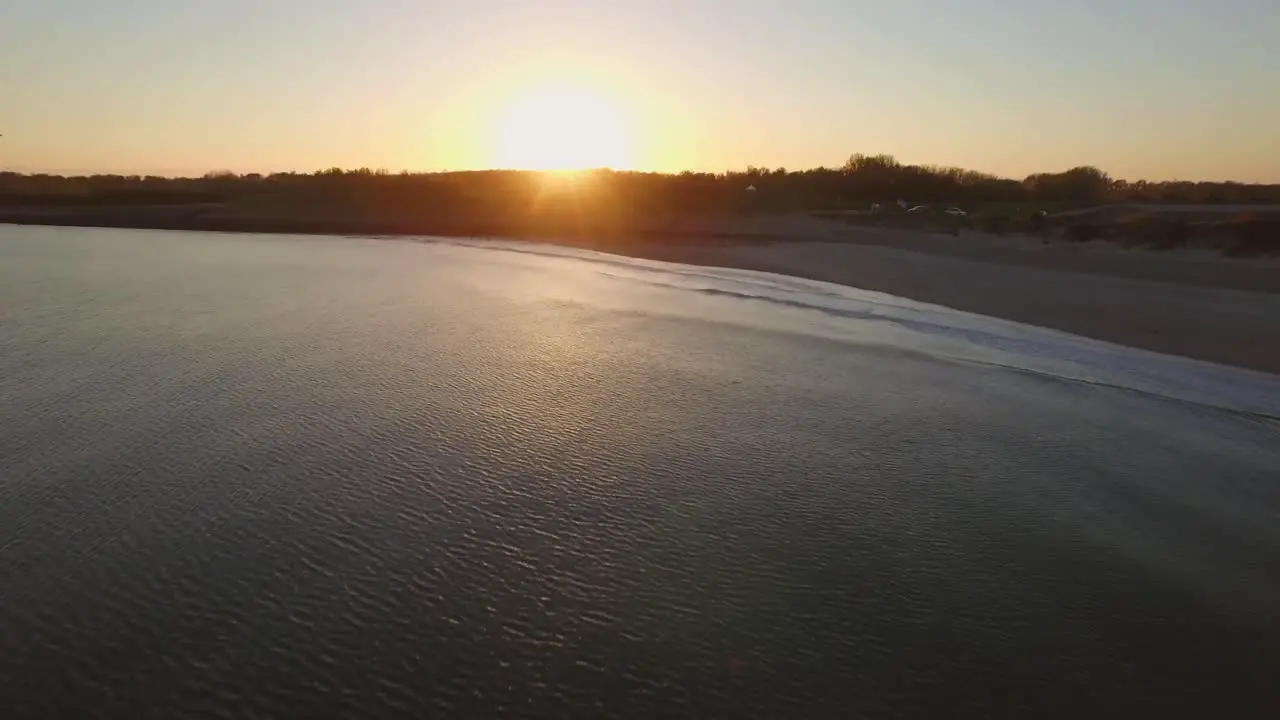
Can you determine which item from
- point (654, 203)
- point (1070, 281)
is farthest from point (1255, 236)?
point (654, 203)

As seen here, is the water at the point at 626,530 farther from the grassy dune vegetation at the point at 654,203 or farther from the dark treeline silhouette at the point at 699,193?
the dark treeline silhouette at the point at 699,193

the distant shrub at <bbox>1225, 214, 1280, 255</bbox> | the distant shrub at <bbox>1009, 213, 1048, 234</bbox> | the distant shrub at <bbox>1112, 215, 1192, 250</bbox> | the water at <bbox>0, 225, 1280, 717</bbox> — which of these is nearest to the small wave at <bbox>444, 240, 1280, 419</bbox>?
the water at <bbox>0, 225, 1280, 717</bbox>

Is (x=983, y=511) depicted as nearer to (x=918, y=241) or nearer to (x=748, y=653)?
(x=748, y=653)

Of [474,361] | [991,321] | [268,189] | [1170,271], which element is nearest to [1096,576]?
[474,361]

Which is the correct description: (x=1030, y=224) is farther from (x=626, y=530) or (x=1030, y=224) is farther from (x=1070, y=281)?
(x=626, y=530)

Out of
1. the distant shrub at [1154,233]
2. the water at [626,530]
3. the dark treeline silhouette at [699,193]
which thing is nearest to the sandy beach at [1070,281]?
the distant shrub at [1154,233]

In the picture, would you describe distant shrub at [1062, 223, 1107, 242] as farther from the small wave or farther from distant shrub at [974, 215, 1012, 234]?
the small wave

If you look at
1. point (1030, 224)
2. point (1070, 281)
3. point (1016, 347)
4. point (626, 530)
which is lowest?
point (626, 530)

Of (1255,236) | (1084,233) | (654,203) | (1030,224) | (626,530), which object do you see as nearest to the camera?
(626,530)

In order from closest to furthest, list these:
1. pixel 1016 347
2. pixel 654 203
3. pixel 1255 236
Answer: pixel 1016 347 < pixel 1255 236 < pixel 654 203
